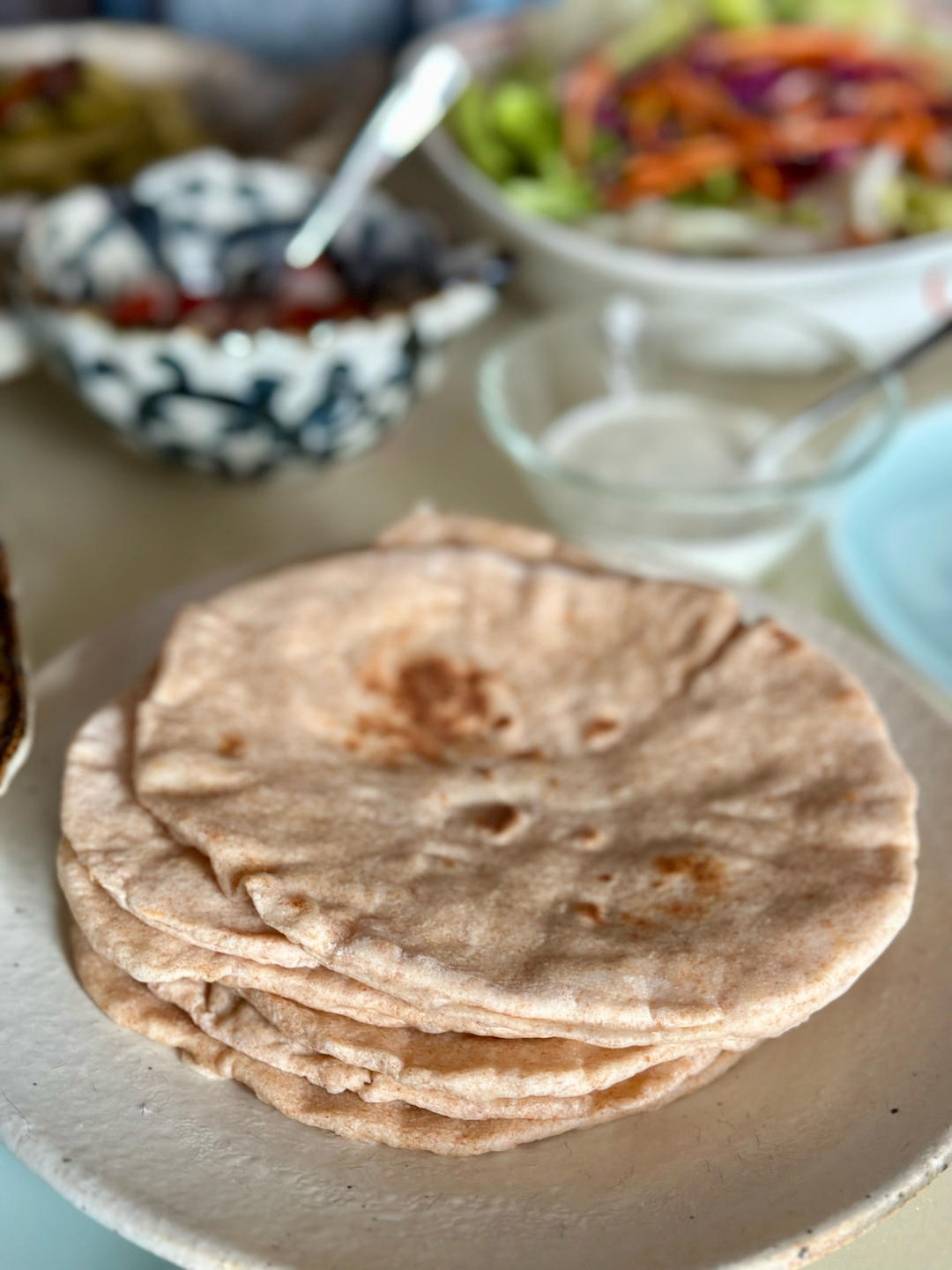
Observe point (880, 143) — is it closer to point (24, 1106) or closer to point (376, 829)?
point (376, 829)

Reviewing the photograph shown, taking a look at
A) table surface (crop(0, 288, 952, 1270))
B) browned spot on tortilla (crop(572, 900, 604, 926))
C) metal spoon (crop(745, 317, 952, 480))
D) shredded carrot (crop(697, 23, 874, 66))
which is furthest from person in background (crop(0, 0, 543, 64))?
browned spot on tortilla (crop(572, 900, 604, 926))

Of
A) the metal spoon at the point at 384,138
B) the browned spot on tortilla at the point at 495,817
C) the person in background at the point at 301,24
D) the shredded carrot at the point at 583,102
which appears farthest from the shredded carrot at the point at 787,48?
the browned spot on tortilla at the point at 495,817

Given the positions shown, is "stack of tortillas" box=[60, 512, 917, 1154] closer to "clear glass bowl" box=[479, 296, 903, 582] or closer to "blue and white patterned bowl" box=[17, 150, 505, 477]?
"clear glass bowl" box=[479, 296, 903, 582]

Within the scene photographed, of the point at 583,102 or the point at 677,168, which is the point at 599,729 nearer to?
the point at 677,168

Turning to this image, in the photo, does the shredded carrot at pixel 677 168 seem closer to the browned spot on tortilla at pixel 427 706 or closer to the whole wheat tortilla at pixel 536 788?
the whole wheat tortilla at pixel 536 788

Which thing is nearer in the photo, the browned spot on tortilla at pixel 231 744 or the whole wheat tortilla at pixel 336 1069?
the whole wheat tortilla at pixel 336 1069

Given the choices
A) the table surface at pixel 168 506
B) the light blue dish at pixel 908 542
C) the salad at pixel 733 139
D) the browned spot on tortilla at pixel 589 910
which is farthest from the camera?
the salad at pixel 733 139

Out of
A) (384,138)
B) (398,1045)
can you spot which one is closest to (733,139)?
(384,138)
